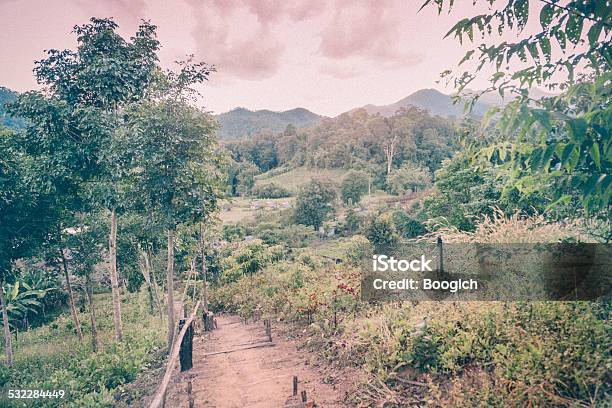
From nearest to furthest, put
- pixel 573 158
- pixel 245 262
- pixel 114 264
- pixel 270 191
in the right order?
pixel 573 158
pixel 114 264
pixel 245 262
pixel 270 191

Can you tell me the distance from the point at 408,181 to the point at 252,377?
4476cm

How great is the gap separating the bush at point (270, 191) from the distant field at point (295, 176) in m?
2.12

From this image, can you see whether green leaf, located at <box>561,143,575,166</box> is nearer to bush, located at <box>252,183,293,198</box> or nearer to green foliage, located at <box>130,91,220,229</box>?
green foliage, located at <box>130,91,220,229</box>

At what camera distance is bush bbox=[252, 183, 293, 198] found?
51750 mm

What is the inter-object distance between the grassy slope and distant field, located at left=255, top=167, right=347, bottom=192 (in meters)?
43.1

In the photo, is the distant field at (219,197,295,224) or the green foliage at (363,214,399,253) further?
the distant field at (219,197,295,224)

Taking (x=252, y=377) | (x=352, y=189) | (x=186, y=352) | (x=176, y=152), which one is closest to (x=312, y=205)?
(x=352, y=189)

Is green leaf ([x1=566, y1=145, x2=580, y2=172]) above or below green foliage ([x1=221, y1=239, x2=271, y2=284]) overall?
above

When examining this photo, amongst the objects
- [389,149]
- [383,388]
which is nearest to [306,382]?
[383,388]

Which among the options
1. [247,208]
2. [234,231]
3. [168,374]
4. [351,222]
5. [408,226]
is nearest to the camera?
[168,374]

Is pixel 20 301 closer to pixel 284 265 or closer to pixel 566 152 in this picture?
pixel 284 265

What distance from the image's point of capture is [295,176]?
61594 mm

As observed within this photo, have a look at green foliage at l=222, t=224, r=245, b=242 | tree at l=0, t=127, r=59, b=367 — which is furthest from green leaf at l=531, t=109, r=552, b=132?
green foliage at l=222, t=224, r=245, b=242

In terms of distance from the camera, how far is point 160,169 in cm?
729
